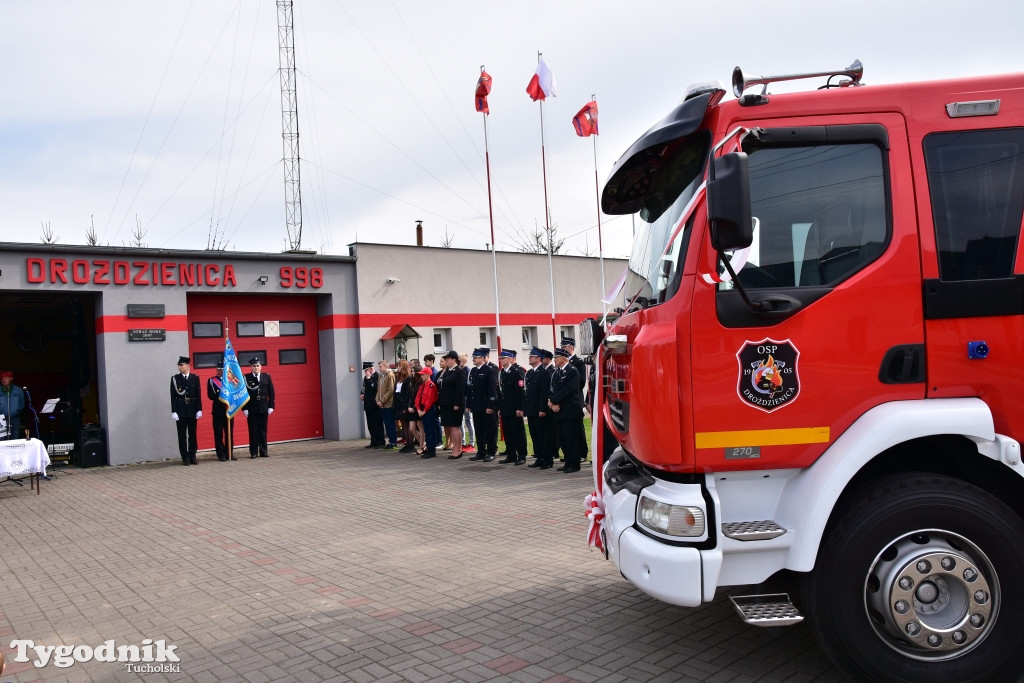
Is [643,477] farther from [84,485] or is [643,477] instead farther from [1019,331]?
[84,485]

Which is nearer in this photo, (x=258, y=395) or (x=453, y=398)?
(x=453, y=398)

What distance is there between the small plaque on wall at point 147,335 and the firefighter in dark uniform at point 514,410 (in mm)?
9002

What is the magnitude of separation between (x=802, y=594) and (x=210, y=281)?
694 inches

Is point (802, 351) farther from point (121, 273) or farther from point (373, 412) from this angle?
point (121, 273)

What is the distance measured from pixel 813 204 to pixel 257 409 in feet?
53.6

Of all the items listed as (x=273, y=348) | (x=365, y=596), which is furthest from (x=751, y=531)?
(x=273, y=348)

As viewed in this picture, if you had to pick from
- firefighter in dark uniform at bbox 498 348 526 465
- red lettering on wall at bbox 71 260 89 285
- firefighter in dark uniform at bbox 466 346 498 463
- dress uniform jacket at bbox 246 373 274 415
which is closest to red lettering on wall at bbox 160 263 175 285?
red lettering on wall at bbox 71 260 89 285

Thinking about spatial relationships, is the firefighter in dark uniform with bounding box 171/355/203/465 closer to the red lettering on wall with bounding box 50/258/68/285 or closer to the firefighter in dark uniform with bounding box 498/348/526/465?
the red lettering on wall with bounding box 50/258/68/285

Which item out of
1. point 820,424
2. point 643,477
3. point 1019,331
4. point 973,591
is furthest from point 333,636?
Answer: point 1019,331

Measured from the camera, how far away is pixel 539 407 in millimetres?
13047

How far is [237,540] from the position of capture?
850 cm

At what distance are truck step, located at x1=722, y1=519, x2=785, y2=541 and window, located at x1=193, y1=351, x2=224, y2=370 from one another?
17.8 meters

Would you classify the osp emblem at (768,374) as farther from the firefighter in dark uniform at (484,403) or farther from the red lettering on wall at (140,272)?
the red lettering on wall at (140,272)

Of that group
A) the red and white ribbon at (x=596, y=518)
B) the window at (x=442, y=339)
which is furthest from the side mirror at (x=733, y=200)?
the window at (x=442, y=339)
